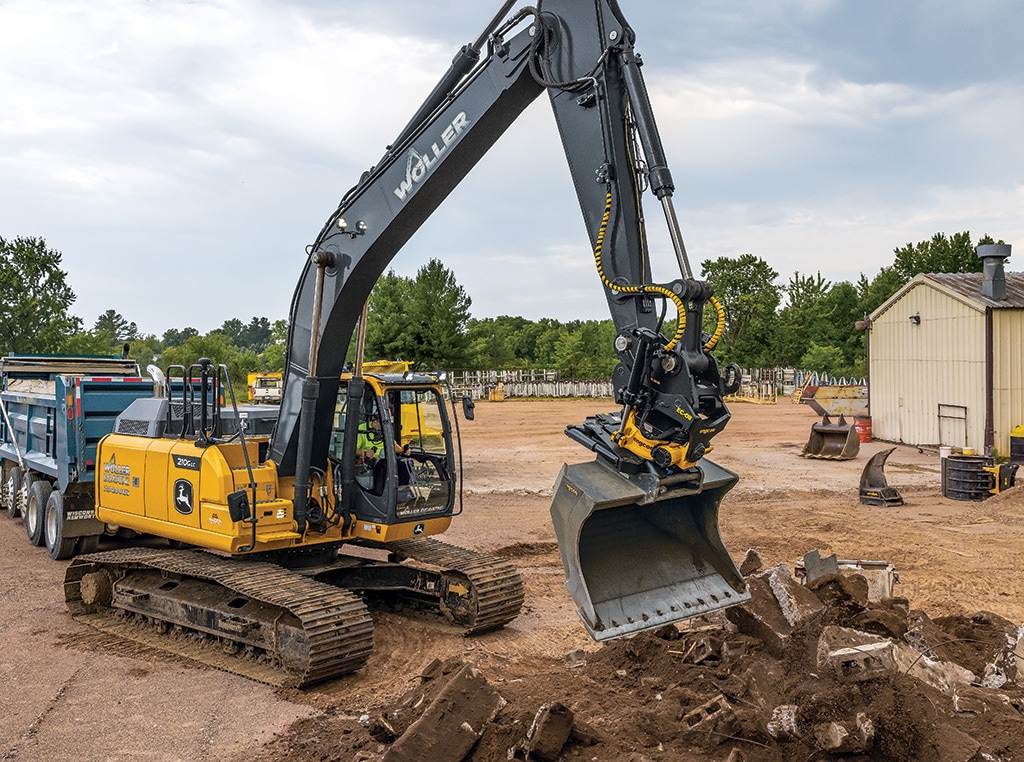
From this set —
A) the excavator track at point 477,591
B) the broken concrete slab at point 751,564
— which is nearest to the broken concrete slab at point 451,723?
the excavator track at point 477,591

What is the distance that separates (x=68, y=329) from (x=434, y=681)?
3382 centimetres

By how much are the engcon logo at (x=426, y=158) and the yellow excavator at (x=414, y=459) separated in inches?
0.7

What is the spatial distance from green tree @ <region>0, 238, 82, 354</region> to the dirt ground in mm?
22782

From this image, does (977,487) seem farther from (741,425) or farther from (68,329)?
(68,329)

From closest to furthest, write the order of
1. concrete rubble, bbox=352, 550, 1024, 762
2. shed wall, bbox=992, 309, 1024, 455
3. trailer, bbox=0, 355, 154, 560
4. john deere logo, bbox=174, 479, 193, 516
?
concrete rubble, bbox=352, 550, 1024, 762
john deere logo, bbox=174, 479, 193, 516
trailer, bbox=0, 355, 154, 560
shed wall, bbox=992, 309, 1024, 455

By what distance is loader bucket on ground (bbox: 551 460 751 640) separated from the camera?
5262 millimetres

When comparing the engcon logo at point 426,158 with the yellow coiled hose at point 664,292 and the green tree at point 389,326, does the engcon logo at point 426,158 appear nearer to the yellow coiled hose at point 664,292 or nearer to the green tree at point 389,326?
the yellow coiled hose at point 664,292

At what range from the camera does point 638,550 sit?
5.89 m

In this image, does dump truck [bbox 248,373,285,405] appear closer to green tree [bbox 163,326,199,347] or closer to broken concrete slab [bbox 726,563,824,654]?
broken concrete slab [bbox 726,563,824,654]

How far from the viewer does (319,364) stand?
319 inches

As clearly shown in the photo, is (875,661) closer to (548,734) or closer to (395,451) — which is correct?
(548,734)

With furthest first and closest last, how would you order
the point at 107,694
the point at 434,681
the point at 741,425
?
1. the point at 741,425
2. the point at 107,694
3. the point at 434,681

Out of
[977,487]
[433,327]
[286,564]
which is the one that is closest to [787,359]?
[433,327]

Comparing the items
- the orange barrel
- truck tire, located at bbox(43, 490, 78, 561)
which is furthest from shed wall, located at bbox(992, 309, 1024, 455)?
truck tire, located at bbox(43, 490, 78, 561)
